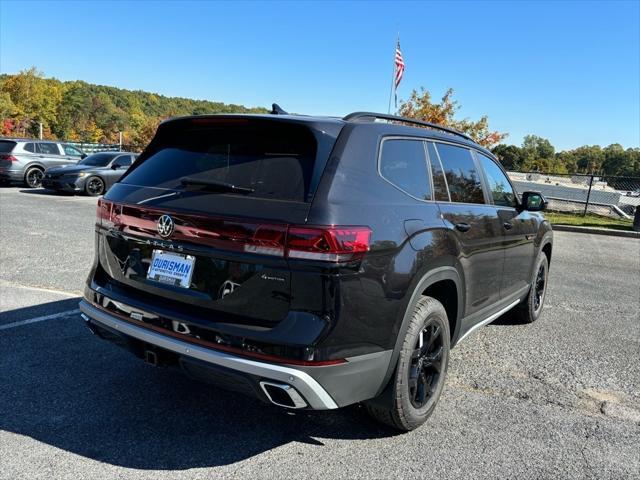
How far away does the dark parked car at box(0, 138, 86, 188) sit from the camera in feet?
54.4

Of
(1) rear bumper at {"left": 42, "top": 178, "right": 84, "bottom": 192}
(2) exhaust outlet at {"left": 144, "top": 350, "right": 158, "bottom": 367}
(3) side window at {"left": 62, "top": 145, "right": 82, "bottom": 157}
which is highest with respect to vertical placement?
(3) side window at {"left": 62, "top": 145, "right": 82, "bottom": 157}

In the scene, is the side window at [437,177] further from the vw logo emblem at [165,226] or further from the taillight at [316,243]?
the vw logo emblem at [165,226]

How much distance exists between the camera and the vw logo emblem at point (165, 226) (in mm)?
2619

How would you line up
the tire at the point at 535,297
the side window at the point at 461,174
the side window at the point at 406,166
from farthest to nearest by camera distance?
the tire at the point at 535,297 < the side window at the point at 461,174 < the side window at the point at 406,166

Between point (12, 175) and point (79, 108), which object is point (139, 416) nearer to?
point (12, 175)

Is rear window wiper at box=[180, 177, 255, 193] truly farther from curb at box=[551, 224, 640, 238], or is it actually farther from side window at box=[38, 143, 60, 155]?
side window at box=[38, 143, 60, 155]

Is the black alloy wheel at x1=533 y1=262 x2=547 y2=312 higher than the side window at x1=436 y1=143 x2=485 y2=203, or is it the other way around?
the side window at x1=436 y1=143 x2=485 y2=203

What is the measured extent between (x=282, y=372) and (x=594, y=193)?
2263cm

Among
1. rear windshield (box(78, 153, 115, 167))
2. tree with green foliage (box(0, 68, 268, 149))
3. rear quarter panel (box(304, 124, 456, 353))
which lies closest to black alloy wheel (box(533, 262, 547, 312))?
rear quarter panel (box(304, 124, 456, 353))

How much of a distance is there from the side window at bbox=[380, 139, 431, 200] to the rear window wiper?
2.60ft

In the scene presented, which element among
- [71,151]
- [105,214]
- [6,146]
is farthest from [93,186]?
[105,214]

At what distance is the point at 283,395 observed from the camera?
7.64ft

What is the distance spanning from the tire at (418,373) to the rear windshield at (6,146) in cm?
1772

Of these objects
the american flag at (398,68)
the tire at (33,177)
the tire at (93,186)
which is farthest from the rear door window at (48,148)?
the american flag at (398,68)
